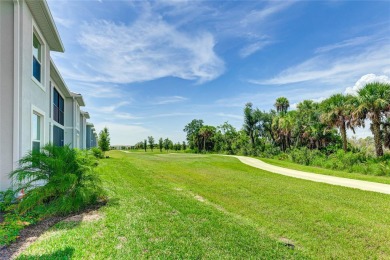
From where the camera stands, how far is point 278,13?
11836 mm

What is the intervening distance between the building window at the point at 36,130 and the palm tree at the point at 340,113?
2241 centimetres

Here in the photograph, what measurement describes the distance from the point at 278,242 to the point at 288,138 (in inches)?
1354

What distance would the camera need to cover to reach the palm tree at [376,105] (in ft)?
53.4

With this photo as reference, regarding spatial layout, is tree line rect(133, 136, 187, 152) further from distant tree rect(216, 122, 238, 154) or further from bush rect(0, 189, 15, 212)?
bush rect(0, 189, 15, 212)

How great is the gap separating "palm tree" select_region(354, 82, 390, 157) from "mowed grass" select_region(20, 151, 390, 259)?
11.9 metres

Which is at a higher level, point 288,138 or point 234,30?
point 234,30

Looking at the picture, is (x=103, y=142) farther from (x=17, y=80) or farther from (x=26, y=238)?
(x=26, y=238)

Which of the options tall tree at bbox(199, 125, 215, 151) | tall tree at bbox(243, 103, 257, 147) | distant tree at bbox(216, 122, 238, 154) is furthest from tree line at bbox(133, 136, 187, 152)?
tall tree at bbox(243, 103, 257, 147)

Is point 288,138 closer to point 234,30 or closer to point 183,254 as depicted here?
point 234,30

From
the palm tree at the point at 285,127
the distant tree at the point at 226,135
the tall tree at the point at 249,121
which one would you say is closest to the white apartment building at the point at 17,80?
the palm tree at the point at 285,127

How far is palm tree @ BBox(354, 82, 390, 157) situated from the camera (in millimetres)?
16266

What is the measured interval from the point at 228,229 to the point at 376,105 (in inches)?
700

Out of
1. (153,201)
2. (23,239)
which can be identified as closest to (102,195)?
(153,201)

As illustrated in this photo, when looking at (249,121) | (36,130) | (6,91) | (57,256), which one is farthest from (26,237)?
(249,121)
